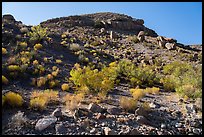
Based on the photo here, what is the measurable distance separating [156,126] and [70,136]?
9.17ft

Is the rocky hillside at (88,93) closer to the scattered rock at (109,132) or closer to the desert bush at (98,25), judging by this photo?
the scattered rock at (109,132)

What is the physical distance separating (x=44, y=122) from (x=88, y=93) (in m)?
4.55

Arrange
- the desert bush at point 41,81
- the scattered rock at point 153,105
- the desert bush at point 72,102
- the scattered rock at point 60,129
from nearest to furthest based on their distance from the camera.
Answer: the scattered rock at point 60,129, the desert bush at point 72,102, the scattered rock at point 153,105, the desert bush at point 41,81

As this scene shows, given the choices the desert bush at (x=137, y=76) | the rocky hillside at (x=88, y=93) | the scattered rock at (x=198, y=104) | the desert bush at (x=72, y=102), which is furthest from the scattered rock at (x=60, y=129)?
A: the desert bush at (x=137, y=76)

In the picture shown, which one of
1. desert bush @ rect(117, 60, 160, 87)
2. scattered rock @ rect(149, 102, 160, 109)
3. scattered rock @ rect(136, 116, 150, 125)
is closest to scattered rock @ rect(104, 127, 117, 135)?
scattered rock @ rect(136, 116, 150, 125)

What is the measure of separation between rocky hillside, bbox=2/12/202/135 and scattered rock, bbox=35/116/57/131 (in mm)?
28

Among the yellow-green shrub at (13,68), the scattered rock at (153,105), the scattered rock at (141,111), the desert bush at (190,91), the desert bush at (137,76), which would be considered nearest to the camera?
the scattered rock at (141,111)

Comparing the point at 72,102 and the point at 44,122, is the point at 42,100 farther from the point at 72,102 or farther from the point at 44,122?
the point at 44,122

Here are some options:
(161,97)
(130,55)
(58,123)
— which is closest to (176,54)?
(130,55)

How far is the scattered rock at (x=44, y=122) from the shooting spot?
28.0 feet

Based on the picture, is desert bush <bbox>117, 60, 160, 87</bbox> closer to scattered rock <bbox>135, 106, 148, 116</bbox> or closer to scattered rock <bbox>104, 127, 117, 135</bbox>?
scattered rock <bbox>135, 106, 148, 116</bbox>

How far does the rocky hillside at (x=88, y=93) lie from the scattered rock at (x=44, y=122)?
0.09ft

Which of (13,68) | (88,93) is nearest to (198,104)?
(88,93)

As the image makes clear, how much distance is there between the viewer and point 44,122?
28.5 feet
